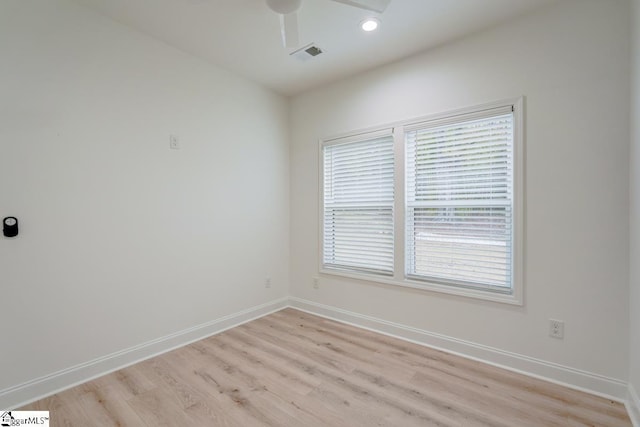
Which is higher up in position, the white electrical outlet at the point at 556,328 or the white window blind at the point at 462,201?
the white window blind at the point at 462,201

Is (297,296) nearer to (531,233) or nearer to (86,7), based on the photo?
(531,233)

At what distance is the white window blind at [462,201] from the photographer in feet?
7.91

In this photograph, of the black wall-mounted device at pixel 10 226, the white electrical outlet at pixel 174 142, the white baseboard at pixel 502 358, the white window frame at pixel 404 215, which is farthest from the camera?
the white electrical outlet at pixel 174 142

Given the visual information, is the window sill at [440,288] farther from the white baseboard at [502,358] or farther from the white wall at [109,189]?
the white wall at [109,189]

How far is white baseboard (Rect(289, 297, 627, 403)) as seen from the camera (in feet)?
6.56

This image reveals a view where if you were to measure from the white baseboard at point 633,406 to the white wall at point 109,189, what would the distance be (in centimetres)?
311

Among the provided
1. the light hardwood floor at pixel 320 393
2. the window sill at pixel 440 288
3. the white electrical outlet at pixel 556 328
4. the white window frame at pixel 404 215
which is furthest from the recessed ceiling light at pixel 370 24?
the light hardwood floor at pixel 320 393

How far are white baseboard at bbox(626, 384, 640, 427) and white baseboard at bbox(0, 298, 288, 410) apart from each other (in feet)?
10.1

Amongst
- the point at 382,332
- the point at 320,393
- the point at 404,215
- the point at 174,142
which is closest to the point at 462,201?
the point at 404,215

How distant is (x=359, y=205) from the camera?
329 cm

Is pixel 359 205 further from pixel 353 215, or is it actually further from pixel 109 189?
pixel 109 189

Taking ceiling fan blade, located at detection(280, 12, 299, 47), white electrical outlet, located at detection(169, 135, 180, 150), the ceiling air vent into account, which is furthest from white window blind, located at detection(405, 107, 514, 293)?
white electrical outlet, located at detection(169, 135, 180, 150)

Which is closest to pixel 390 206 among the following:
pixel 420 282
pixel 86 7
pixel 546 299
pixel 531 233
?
pixel 420 282

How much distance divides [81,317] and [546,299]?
3.39m
